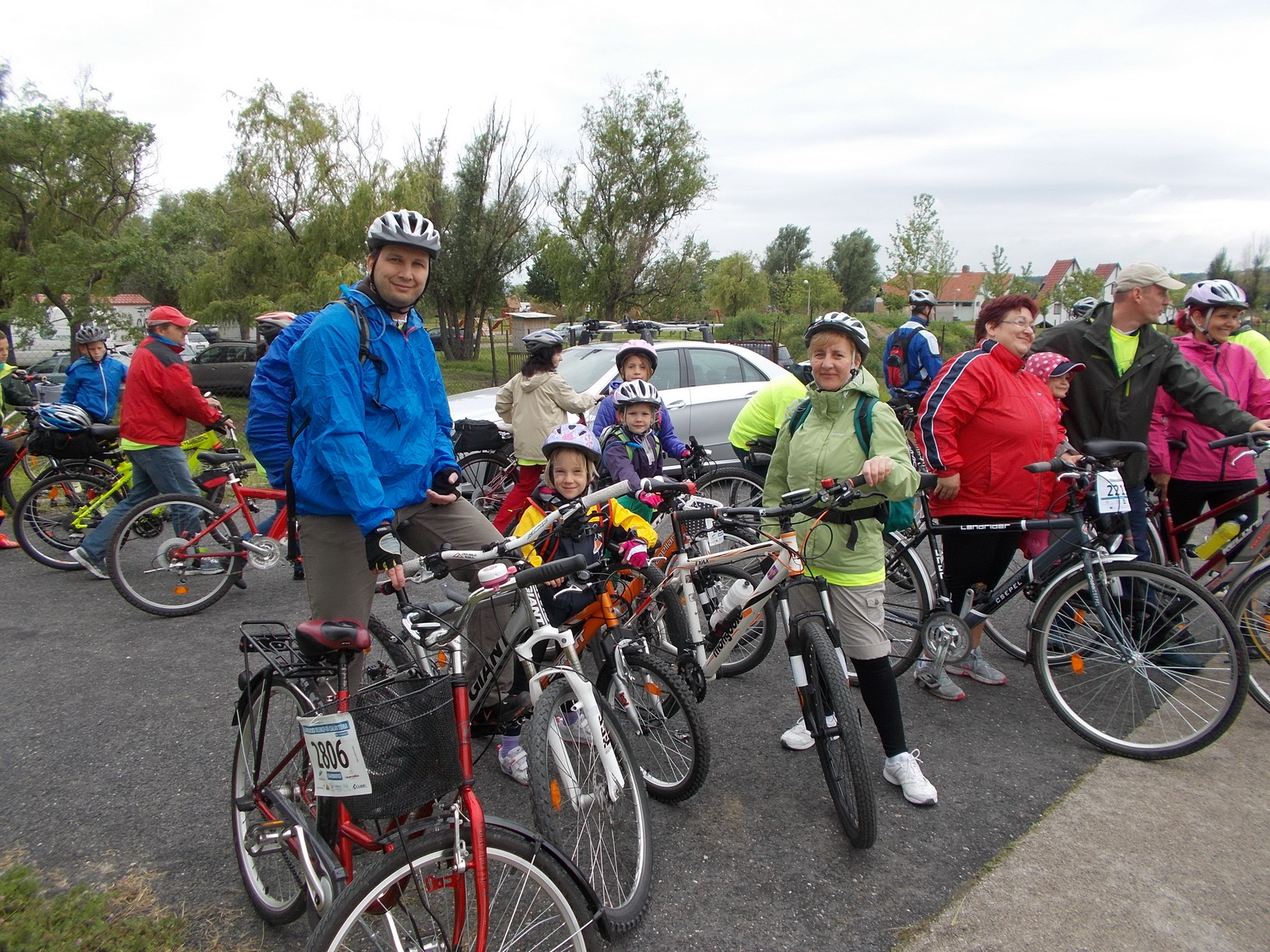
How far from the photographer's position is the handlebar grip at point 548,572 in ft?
7.83

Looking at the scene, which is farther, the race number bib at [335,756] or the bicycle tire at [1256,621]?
the bicycle tire at [1256,621]

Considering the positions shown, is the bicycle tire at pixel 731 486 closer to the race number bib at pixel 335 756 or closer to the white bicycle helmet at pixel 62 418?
the race number bib at pixel 335 756

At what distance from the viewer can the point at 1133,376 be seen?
175 inches

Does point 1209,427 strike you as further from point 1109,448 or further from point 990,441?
point 990,441

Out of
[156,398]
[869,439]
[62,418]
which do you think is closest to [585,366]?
[156,398]

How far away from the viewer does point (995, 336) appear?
407cm

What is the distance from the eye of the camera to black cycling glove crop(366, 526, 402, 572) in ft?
8.61

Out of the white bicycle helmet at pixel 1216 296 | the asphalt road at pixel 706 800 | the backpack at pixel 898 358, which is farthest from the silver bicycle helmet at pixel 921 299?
the asphalt road at pixel 706 800

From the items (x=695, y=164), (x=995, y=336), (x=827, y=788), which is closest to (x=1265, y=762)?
(x=827, y=788)

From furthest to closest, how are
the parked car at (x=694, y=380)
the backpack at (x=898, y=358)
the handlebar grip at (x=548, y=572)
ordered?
the parked car at (x=694, y=380) → the backpack at (x=898, y=358) → the handlebar grip at (x=548, y=572)

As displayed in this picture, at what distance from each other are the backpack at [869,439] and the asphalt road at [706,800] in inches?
41.7

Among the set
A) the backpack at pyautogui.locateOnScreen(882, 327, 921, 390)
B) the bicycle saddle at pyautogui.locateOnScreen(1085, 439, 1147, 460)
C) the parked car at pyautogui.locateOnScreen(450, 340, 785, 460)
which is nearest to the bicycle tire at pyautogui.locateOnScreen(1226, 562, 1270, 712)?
the bicycle saddle at pyautogui.locateOnScreen(1085, 439, 1147, 460)

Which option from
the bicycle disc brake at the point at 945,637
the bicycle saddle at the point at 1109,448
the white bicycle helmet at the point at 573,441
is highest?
the white bicycle helmet at the point at 573,441

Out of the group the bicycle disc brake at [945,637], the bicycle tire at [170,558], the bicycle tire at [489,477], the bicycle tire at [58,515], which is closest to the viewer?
the bicycle disc brake at [945,637]
